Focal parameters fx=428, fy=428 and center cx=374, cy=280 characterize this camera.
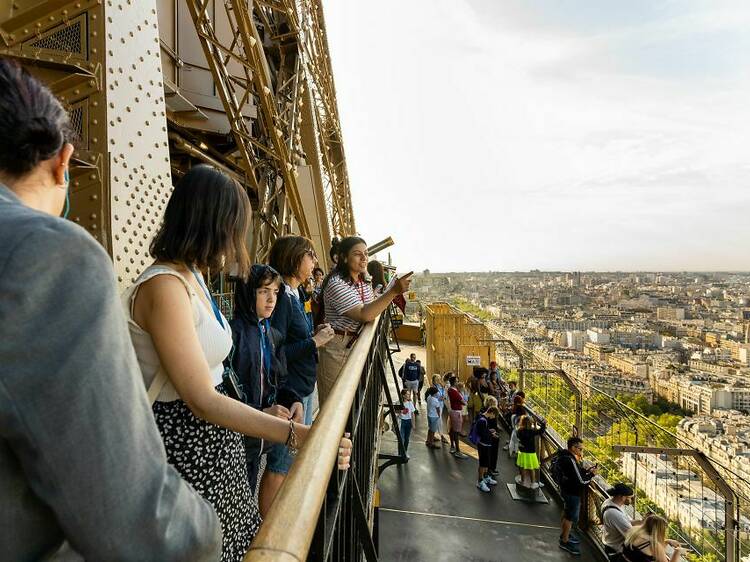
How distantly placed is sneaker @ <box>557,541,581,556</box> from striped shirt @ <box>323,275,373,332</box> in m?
5.84

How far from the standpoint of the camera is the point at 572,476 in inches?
264

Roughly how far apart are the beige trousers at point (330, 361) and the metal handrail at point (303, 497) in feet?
5.93

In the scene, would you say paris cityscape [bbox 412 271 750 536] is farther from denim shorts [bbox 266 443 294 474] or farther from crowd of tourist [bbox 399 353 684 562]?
denim shorts [bbox 266 443 294 474]

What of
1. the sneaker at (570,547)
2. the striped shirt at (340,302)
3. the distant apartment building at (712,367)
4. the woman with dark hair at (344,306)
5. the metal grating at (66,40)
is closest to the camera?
the metal grating at (66,40)

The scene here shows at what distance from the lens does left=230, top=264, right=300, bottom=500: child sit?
6.69 feet

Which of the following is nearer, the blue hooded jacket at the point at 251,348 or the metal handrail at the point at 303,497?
the metal handrail at the point at 303,497

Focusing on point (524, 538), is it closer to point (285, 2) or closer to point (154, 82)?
point (154, 82)

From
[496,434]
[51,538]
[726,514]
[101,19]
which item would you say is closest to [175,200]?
[51,538]

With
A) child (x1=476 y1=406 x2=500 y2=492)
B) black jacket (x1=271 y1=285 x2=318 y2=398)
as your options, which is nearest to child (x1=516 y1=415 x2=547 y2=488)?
→ child (x1=476 y1=406 x2=500 y2=492)

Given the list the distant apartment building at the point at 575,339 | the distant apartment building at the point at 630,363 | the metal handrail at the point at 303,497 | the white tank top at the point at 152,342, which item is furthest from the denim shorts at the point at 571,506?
the distant apartment building at the point at 575,339

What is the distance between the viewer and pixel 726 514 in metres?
5.41

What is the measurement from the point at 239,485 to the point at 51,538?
39.0 inches

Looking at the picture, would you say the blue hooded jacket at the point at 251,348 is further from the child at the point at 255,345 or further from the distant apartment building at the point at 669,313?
the distant apartment building at the point at 669,313

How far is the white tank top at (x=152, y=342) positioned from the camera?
1185 millimetres
